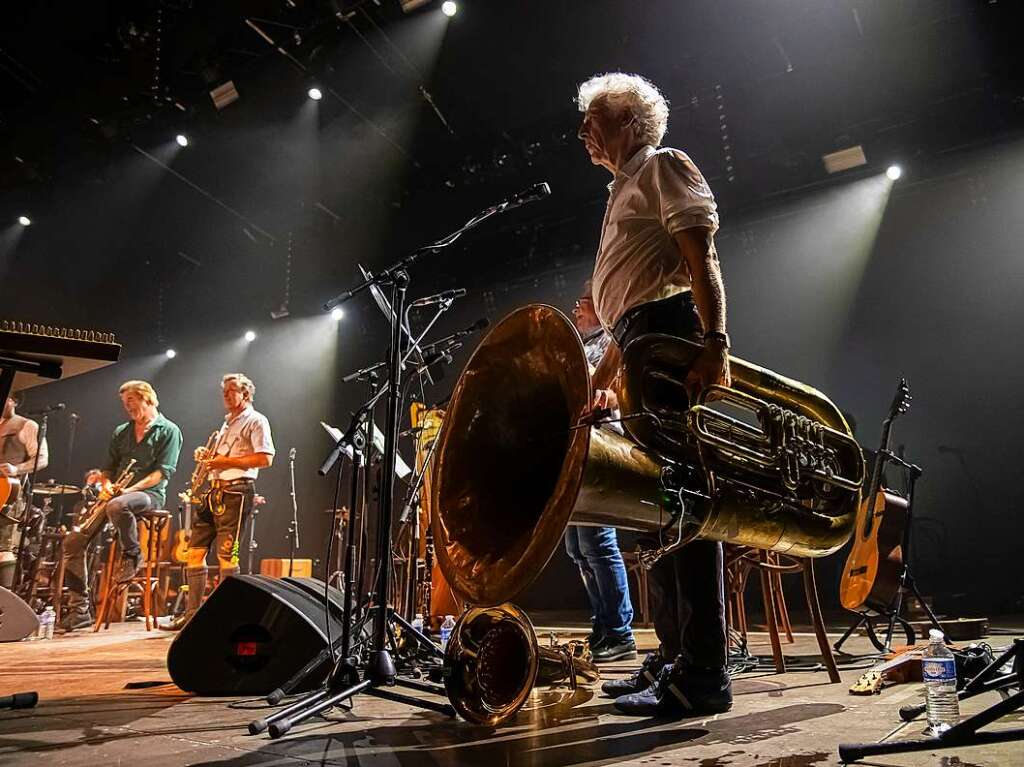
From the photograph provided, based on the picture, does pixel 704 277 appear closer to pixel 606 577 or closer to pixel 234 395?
pixel 606 577

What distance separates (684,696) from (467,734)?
0.65m

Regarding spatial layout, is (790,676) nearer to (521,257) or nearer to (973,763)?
(973,763)

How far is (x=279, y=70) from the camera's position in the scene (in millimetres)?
7363

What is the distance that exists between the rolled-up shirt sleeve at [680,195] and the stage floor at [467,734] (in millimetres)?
1438

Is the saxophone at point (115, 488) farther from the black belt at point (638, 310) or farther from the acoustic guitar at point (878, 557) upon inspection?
the acoustic guitar at point (878, 557)

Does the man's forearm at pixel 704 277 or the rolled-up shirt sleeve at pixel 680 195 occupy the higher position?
the rolled-up shirt sleeve at pixel 680 195

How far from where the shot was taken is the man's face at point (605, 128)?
2443 millimetres

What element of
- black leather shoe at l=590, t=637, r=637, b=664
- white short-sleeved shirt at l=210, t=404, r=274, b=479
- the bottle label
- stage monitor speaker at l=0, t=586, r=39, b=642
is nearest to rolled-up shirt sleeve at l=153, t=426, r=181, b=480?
white short-sleeved shirt at l=210, t=404, r=274, b=479

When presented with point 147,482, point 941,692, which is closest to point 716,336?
point 941,692

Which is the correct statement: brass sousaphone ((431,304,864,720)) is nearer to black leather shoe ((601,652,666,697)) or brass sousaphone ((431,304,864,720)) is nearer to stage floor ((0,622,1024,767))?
stage floor ((0,622,1024,767))

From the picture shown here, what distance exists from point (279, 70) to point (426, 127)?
168 centimetres

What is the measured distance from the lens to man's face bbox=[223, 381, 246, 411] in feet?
18.2

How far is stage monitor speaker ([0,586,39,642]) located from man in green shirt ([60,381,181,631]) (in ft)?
3.46

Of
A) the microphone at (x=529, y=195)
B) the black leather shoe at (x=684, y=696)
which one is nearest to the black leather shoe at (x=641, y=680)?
the black leather shoe at (x=684, y=696)
